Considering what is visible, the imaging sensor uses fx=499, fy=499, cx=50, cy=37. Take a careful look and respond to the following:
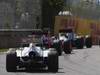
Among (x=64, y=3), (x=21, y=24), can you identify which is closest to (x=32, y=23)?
(x=21, y=24)

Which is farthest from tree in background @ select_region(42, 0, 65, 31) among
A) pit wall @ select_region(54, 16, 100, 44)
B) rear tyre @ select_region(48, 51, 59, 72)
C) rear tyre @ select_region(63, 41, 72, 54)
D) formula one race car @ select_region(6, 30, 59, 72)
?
rear tyre @ select_region(48, 51, 59, 72)

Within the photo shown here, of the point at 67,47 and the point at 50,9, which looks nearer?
the point at 67,47

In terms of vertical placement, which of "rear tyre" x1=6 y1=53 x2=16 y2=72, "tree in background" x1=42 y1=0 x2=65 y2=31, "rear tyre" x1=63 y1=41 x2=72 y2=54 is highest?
"tree in background" x1=42 y1=0 x2=65 y2=31

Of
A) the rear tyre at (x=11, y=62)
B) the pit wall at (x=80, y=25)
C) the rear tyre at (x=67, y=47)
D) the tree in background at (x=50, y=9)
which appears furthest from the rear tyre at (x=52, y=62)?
the tree in background at (x=50, y=9)

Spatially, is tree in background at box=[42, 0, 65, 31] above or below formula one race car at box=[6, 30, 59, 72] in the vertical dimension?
above

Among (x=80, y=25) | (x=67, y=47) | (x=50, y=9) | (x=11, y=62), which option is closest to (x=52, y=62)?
(x=11, y=62)

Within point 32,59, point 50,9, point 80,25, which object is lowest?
point 32,59

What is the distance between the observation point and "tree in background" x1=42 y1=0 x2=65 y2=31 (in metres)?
64.9

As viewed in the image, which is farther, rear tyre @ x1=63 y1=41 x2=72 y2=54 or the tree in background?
the tree in background

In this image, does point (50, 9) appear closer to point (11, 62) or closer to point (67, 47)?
point (67, 47)

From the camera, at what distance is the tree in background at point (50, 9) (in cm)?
6494

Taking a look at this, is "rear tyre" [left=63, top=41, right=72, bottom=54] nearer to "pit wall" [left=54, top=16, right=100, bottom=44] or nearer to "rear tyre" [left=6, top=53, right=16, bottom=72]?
"rear tyre" [left=6, top=53, right=16, bottom=72]

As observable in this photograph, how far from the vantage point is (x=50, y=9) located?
66312 mm

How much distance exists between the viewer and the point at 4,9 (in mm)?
62781
